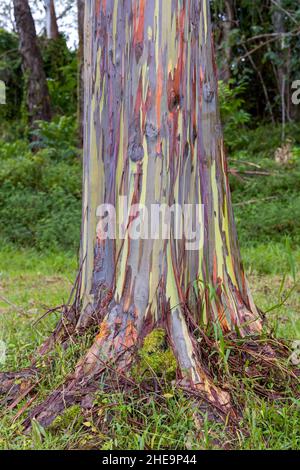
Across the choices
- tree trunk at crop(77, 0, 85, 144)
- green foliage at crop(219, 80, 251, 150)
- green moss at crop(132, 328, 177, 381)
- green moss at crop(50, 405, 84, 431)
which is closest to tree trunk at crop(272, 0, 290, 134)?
green foliage at crop(219, 80, 251, 150)

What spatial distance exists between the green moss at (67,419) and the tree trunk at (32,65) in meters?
13.4

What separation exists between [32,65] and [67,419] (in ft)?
44.3

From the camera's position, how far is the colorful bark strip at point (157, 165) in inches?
124

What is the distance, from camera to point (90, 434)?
9.23 ft

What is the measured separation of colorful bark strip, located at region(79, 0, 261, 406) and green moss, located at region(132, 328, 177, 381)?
60mm

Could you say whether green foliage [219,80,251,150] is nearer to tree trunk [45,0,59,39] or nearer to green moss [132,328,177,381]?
tree trunk [45,0,59,39]

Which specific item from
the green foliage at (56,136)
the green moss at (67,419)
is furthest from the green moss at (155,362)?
the green foliage at (56,136)

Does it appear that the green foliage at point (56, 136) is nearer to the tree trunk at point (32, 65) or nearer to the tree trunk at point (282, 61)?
the tree trunk at point (32, 65)

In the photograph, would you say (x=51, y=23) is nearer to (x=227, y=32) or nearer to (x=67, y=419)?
(x=227, y=32)

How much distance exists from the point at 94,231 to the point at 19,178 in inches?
301

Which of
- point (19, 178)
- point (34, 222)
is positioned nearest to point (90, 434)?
point (34, 222)

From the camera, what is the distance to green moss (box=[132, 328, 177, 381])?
10.0ft

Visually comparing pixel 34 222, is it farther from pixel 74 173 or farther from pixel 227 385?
pixel 227 385
